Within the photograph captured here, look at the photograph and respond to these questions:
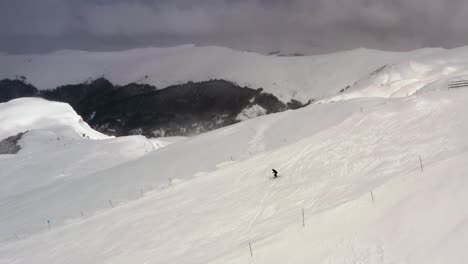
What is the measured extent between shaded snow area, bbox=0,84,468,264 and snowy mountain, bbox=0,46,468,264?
0.12 feet

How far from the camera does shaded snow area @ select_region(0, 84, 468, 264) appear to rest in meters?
7.07

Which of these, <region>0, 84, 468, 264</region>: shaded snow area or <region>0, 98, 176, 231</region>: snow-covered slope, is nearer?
<region>0, 84, 468, 264</region>: shaded snow area

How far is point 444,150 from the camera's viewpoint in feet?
35.7

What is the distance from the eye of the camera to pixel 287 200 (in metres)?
10.8

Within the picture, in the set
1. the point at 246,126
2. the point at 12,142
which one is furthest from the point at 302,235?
the point at 12,142

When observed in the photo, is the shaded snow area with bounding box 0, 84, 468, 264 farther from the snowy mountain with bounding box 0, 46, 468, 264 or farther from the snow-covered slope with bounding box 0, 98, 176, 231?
the snow-covered slope with bounding box 0, 98, 176, 231

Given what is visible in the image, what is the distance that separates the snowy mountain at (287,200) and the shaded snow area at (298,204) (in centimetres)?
4

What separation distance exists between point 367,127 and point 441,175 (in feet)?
22.4

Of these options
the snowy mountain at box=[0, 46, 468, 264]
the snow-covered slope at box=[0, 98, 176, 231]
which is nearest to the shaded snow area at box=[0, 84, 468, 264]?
the snowy mountain at box=[0, 46, 468, 264]

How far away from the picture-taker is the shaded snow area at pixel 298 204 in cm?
707

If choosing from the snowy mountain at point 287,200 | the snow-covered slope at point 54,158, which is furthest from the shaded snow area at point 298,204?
the snow-covered slope at point 54,158

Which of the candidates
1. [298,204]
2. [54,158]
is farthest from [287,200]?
[54,158]

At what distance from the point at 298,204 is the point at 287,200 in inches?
25.0

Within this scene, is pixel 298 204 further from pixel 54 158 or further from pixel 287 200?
pixel 54 158
